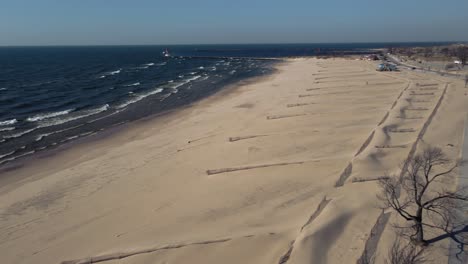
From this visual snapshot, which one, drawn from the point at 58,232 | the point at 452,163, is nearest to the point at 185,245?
the point at 58,232

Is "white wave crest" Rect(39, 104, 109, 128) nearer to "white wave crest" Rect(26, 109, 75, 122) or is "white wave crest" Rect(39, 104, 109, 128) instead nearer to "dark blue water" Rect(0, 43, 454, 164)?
"dark blue water" Rect(0, 43, 454, 164)

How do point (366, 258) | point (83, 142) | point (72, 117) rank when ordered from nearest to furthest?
point (366, 258)
point (83, 142)
point (72, 117)

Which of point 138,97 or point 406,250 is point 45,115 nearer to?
point 138,97

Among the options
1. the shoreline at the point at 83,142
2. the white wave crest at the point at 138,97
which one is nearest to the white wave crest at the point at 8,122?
the shoreline at the point at 83,142

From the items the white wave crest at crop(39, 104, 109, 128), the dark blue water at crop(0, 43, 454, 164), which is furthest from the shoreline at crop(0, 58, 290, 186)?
the white wave crest at crop(39, 104, 109, 128)

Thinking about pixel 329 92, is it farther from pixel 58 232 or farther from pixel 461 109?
pixel 58 232

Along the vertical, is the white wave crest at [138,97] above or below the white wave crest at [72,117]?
above

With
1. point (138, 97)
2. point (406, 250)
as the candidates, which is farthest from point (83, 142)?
point (406, 250)

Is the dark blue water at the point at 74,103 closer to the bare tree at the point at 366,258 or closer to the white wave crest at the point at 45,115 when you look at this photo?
the white wave crest at the point at 45,115
